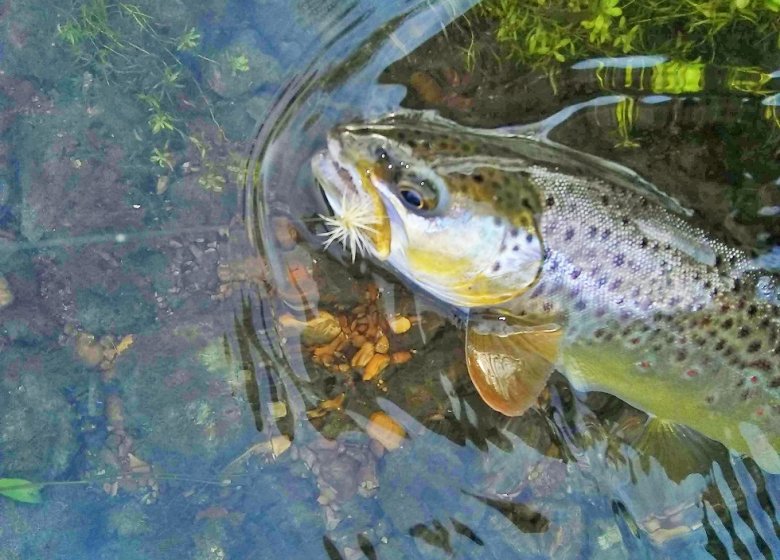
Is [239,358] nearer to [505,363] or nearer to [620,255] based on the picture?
[505,363]

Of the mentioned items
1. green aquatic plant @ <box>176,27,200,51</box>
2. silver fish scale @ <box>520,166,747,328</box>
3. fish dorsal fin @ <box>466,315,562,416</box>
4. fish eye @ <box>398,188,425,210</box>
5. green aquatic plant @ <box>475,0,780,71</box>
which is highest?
green aquatic plant @ <box>176,27,200,51</box>

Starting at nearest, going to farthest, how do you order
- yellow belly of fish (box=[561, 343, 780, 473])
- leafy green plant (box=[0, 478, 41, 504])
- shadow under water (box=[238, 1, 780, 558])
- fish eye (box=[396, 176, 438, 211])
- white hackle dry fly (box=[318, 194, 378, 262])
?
fish eye (box=[396, 176, 438, 211])
white hackle dry fly (box=[318, 194, 378, 262])
yellow belly of fish (box=[561, 343, 780, 473])
shadow under water (box=[238, 1, 780, 558])
leafy green plant (box=[0, 478, 41, 504])

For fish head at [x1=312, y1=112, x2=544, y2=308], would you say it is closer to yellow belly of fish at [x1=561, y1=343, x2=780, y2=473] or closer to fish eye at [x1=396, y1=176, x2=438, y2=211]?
fish eye at [x1=396, y1=176, x2=438, y2=211]

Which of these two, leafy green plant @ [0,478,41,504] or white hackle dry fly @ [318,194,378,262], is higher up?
white hackle dry fly @ [318,194,378,262]

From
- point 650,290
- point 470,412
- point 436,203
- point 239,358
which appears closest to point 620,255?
point 650,290

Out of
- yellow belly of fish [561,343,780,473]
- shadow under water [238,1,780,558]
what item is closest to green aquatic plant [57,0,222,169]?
shadow under water [238,1,780,558]

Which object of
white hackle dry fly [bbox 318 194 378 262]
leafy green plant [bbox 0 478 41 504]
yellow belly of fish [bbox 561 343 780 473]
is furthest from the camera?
leafy green plant [bbox 0 478 41 504]

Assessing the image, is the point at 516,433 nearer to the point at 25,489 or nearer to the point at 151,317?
the point at 151,317
